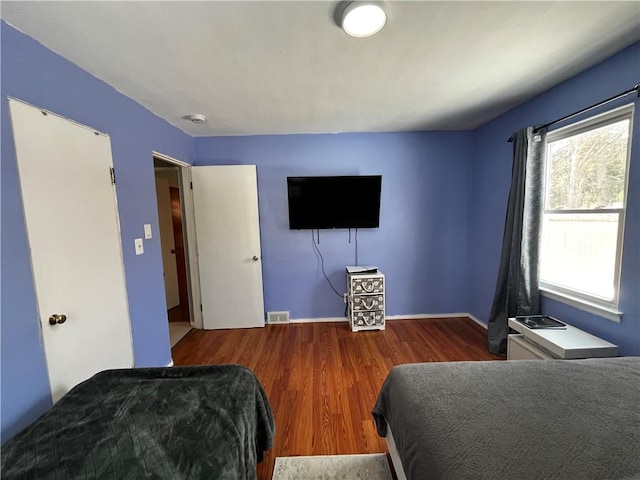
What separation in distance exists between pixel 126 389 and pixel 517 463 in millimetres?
1697

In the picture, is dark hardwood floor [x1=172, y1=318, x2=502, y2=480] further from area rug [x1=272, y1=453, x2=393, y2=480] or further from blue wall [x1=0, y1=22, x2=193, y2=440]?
blue wall [x1=0, y1=22, x2=193, y2=440]

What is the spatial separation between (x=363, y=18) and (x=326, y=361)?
2614 mm

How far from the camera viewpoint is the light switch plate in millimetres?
2009

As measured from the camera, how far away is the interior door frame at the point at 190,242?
306 cm

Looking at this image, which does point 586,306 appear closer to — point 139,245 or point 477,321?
point 477,321

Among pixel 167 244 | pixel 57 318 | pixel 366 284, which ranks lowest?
pixel 366 284

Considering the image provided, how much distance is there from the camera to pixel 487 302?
3.02 m

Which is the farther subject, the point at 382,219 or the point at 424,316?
the point at 424,316

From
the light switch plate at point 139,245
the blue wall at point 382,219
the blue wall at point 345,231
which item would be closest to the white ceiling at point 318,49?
the blue wall at point 345,231

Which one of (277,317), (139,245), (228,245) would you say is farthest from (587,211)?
(139,245)

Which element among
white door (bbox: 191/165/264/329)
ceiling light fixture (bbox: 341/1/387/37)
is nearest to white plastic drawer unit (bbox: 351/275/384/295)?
white door (bbox: 191/165/264/329)

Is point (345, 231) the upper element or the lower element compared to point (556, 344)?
upper

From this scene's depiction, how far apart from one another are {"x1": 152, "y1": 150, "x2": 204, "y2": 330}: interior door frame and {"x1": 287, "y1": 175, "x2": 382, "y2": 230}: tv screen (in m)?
1.24

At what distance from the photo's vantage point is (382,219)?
10.7 ft
